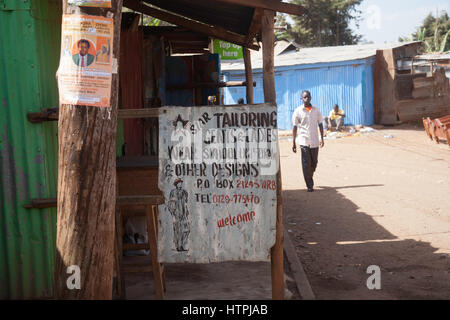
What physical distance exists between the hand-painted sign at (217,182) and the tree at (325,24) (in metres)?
40.7

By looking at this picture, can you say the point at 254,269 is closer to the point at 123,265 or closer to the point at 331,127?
the point at 123,265

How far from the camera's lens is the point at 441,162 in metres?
13.1

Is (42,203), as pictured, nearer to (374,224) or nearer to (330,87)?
(374,224)

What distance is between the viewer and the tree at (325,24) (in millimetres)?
42875

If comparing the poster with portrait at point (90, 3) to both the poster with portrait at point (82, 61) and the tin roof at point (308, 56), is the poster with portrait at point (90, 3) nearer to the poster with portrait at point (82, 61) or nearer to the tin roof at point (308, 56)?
the poster with portrait at point (82, 61)

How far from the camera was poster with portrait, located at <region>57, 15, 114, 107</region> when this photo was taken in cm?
281

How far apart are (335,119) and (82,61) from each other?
64.8 ft

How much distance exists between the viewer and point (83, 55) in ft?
9.28

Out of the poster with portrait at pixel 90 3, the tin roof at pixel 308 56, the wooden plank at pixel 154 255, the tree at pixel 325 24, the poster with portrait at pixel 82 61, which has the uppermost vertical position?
the tree at pixel 325 24

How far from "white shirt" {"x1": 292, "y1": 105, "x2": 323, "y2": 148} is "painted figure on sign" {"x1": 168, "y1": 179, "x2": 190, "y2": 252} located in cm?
604

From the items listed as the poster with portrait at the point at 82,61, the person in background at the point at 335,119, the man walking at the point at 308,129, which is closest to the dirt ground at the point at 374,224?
the man walking at the point at 308,129

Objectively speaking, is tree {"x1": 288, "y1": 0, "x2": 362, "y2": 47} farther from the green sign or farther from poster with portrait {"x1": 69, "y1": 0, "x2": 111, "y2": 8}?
poster with portrait {"x1": 69, "y1": 0, "x2": 111, "y2": 8}

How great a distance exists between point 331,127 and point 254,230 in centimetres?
1856

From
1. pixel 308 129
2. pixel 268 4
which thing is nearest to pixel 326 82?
pixel 308 129
